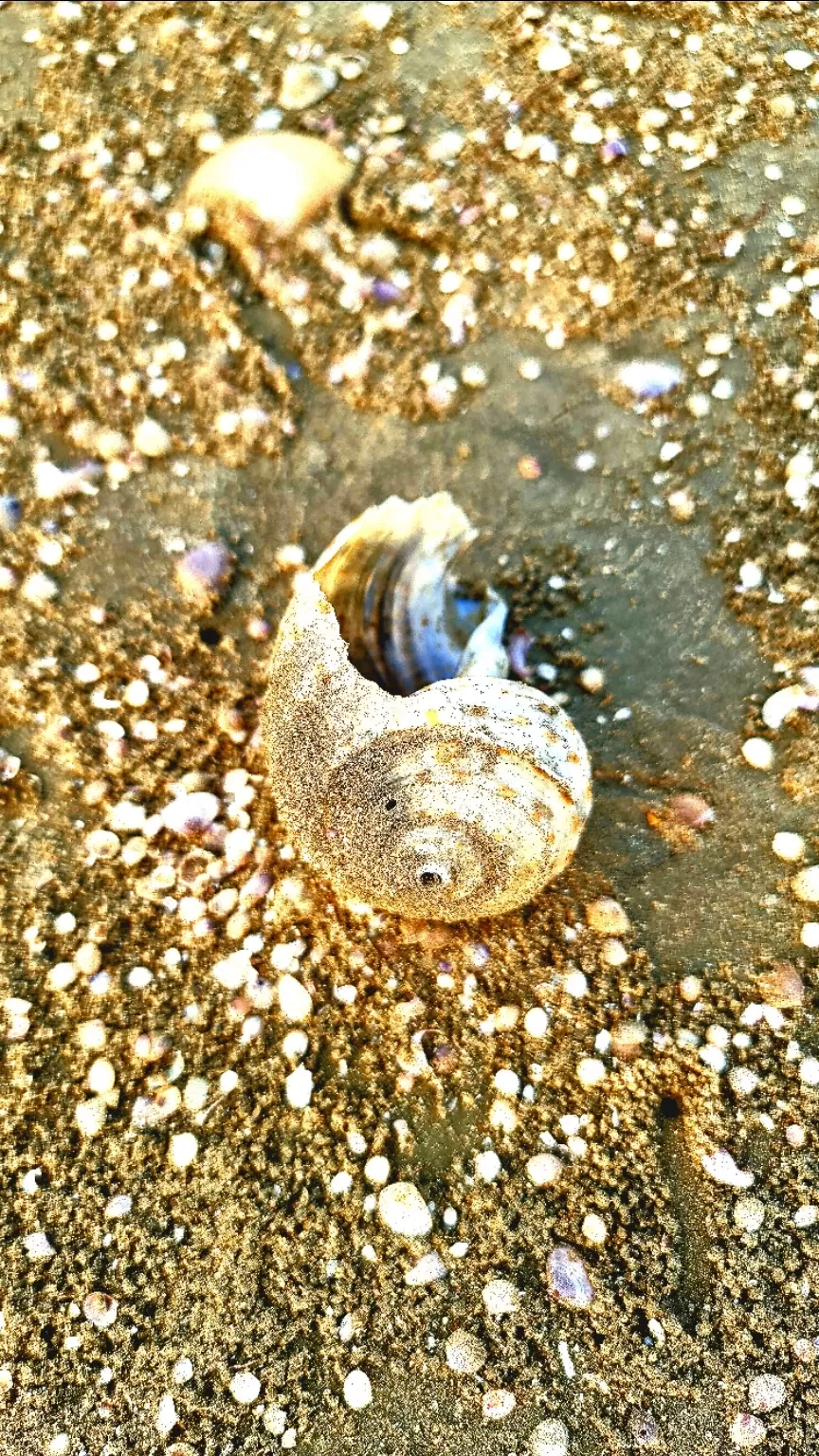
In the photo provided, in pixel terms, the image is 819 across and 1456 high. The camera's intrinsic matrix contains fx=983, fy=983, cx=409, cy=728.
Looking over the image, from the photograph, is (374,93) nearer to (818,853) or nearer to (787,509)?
(787,509)

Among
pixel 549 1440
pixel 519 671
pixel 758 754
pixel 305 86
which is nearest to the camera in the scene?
pixel 549 1440

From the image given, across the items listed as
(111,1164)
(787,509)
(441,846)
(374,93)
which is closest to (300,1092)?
(111,1164)

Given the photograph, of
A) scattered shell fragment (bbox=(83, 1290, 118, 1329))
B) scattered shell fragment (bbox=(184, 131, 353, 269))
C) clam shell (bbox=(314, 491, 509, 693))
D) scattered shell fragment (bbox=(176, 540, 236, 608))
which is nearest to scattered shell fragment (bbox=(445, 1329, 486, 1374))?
scattered shell fragment (bbox=(83, 1290, 118, 1329))

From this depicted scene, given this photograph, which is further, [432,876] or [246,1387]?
[432,876]

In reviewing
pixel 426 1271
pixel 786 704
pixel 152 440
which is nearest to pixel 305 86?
pixel 152 440

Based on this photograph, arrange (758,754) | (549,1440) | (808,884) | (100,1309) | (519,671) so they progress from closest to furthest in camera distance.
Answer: (549,1440) < (100,1309) < (808,884) < (758,754) < (519,671)

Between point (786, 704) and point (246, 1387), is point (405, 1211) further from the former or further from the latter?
point (786, 704)
